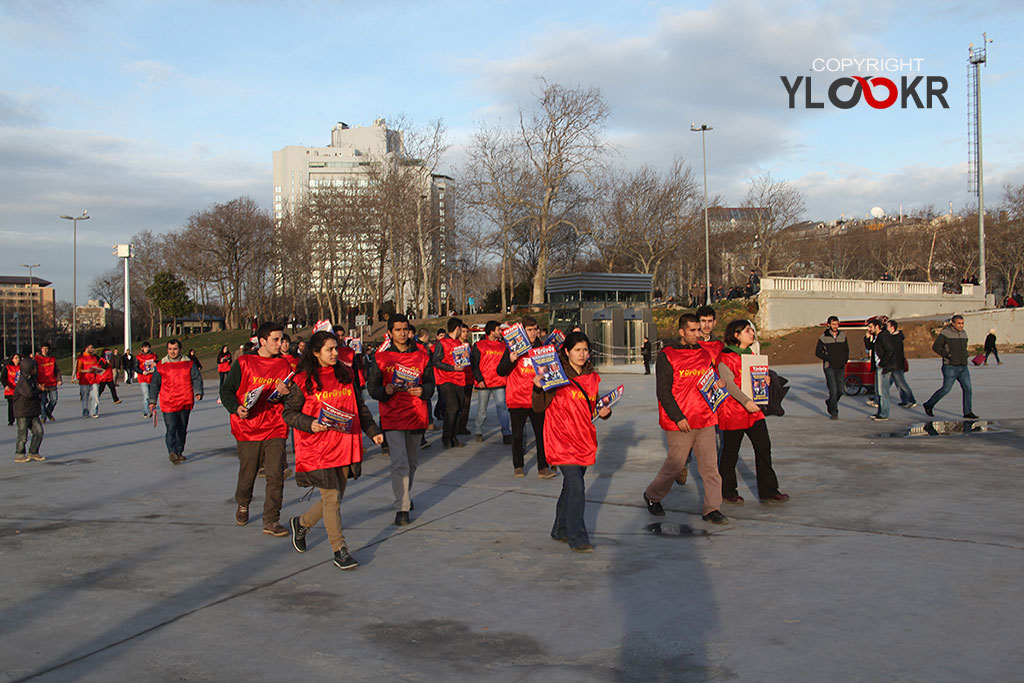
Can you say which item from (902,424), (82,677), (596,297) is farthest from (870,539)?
(596,297)

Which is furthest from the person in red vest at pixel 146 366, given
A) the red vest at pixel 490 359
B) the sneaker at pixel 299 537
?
the sneaker at pixel 299 537

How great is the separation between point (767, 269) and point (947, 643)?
6008 centimetres

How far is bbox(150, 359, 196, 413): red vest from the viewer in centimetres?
1099

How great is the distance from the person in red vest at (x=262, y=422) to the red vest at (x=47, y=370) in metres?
12.0

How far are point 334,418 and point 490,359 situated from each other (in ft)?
21.3

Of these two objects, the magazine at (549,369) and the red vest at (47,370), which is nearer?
the magazine at (549,369)

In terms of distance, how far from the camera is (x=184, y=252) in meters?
68.7

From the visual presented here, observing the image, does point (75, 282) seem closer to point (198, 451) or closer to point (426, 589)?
point (198, 451)

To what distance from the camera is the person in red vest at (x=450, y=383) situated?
37.8 ft

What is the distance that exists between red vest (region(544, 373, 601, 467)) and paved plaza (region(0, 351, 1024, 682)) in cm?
76

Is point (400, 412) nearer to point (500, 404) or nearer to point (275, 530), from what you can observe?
point (275, 530)

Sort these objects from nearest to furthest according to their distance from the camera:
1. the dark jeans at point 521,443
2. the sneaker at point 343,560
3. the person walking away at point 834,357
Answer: the sneaker at point 343,560, the dark jeans at point 521,443, the person walking away at point 834,357

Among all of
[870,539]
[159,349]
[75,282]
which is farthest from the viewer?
[159,349]

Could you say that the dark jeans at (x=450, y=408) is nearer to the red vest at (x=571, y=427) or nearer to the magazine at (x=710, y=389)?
the magazine at (x=710, y=389)
